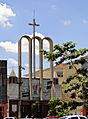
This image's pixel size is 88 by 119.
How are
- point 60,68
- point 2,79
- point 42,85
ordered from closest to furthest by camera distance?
1. point 2,79
2. point 42,85
3. point 60,68

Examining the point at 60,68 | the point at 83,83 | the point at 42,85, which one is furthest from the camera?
the point at 60,68

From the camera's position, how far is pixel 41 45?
75875mm

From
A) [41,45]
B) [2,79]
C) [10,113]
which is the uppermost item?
[41,45]

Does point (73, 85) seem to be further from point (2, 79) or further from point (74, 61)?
point (2, 79)

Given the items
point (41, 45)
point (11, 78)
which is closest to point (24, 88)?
point (11, 78)

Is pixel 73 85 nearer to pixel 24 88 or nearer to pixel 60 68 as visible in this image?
pixel 24 88

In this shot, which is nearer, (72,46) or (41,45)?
(72,46)

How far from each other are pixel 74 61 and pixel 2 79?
39332mm

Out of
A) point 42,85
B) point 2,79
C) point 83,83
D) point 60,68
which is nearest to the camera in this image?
point 83,83

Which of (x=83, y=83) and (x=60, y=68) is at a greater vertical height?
(x=60, y=68)

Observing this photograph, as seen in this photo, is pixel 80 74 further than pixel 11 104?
No

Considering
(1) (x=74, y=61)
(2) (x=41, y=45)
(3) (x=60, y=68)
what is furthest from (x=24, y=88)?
(1) (x=74, y=61)

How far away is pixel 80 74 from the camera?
1415 inches

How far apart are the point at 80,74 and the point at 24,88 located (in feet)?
142
